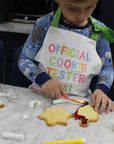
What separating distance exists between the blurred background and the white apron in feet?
2.93

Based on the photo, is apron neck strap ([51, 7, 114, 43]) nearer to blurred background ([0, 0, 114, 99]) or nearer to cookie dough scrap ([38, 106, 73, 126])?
cookie dough scrap ([38, 106, 73, 126])

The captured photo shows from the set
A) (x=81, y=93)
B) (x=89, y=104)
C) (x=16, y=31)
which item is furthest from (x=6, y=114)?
(x=16, y=31)

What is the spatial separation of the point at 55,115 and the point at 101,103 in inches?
8.8

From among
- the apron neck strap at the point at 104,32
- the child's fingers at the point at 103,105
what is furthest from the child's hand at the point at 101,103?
the apron neck strap at the point at 104,32

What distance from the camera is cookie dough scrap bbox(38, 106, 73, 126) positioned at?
611 mm

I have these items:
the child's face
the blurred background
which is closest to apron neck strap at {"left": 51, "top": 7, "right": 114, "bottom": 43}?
the child's face

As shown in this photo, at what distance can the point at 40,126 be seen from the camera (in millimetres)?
589

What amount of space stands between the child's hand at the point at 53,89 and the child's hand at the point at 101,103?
129 millimetres

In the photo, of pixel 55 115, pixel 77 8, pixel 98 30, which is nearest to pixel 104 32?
pixel 98 30

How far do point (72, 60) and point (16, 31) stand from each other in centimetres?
107

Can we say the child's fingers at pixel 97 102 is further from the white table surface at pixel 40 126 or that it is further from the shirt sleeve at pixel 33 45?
the shirt sleeve at pixel 33 45

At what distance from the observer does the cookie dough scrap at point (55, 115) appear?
0.61m

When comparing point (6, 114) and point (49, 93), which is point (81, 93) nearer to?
point (49, 93)

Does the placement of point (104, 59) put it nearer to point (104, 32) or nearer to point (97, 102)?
point (104, 32)
